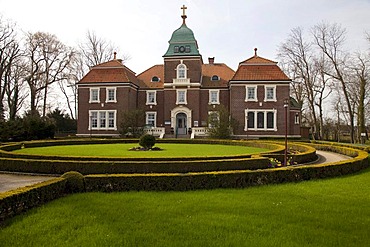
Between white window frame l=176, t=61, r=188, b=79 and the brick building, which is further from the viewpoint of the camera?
white window frame l=176, t=61, r=188, b=79

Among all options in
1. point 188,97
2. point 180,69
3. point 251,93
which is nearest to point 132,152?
point 188,97

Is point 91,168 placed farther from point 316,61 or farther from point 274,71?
point 316,61

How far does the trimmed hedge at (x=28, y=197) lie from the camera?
248 inches

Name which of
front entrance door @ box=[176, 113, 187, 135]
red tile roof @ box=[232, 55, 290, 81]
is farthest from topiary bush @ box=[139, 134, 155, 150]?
red tile roof @ box=[232, 55, 290, 81]

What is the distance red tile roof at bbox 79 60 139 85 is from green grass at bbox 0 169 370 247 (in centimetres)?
3071

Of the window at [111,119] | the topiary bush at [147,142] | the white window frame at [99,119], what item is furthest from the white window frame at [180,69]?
the topiary bush at [147,142]

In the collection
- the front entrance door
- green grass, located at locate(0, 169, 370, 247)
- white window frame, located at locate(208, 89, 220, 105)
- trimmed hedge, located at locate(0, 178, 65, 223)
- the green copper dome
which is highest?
the green copper dome

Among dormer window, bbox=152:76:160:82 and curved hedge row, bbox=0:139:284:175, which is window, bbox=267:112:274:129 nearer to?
dormer window, bbox=152:76:160:82

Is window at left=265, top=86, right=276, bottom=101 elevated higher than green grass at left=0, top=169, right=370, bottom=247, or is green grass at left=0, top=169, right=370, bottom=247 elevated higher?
window at left=265, top=86, right=276, bottom=101

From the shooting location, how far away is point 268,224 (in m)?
5.90

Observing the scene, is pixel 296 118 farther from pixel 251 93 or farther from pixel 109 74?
pixel 109 74

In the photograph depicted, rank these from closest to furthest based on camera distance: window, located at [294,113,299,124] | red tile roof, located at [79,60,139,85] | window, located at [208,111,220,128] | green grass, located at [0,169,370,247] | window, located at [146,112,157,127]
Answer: green grass, located at [0,169,370,247] → window, located at [208,111,220,128] → window, located at [294,113,299,124] → red tile roof, located at [79,60,139,85] → window, located at [146,112,157,127]

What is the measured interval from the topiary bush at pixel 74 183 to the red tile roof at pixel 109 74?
96.3 ft

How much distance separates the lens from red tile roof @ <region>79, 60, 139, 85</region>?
37.8 meters
